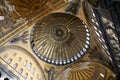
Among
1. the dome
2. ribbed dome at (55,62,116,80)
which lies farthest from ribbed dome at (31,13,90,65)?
the dome

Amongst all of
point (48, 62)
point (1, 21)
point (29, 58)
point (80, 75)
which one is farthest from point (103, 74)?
point (1, 21)

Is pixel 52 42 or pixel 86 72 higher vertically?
pixel 52 42

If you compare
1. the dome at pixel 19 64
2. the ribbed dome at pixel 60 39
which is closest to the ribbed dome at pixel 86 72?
the ribbed dome at pixel 60 39

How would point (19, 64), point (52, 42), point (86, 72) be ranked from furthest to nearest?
point (86, 72)
point (52, 42)
point (19, 64)

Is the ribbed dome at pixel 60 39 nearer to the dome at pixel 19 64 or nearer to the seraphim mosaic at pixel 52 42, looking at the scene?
the seraphim mosaic at pixel 52 42

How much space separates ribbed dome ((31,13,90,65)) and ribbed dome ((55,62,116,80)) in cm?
84

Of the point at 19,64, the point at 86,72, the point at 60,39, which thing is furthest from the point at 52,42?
the point at 86,72

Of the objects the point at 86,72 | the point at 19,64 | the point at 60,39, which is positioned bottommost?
the point at 86,72

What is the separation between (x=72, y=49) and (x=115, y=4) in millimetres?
11288

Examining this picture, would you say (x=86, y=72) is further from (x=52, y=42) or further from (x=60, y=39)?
(x=52, y=42)

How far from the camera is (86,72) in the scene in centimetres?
2241

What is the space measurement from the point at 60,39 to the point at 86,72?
3.84 m

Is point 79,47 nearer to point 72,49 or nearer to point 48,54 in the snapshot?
point 72,49

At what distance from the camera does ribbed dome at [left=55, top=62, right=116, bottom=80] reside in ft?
69.2
